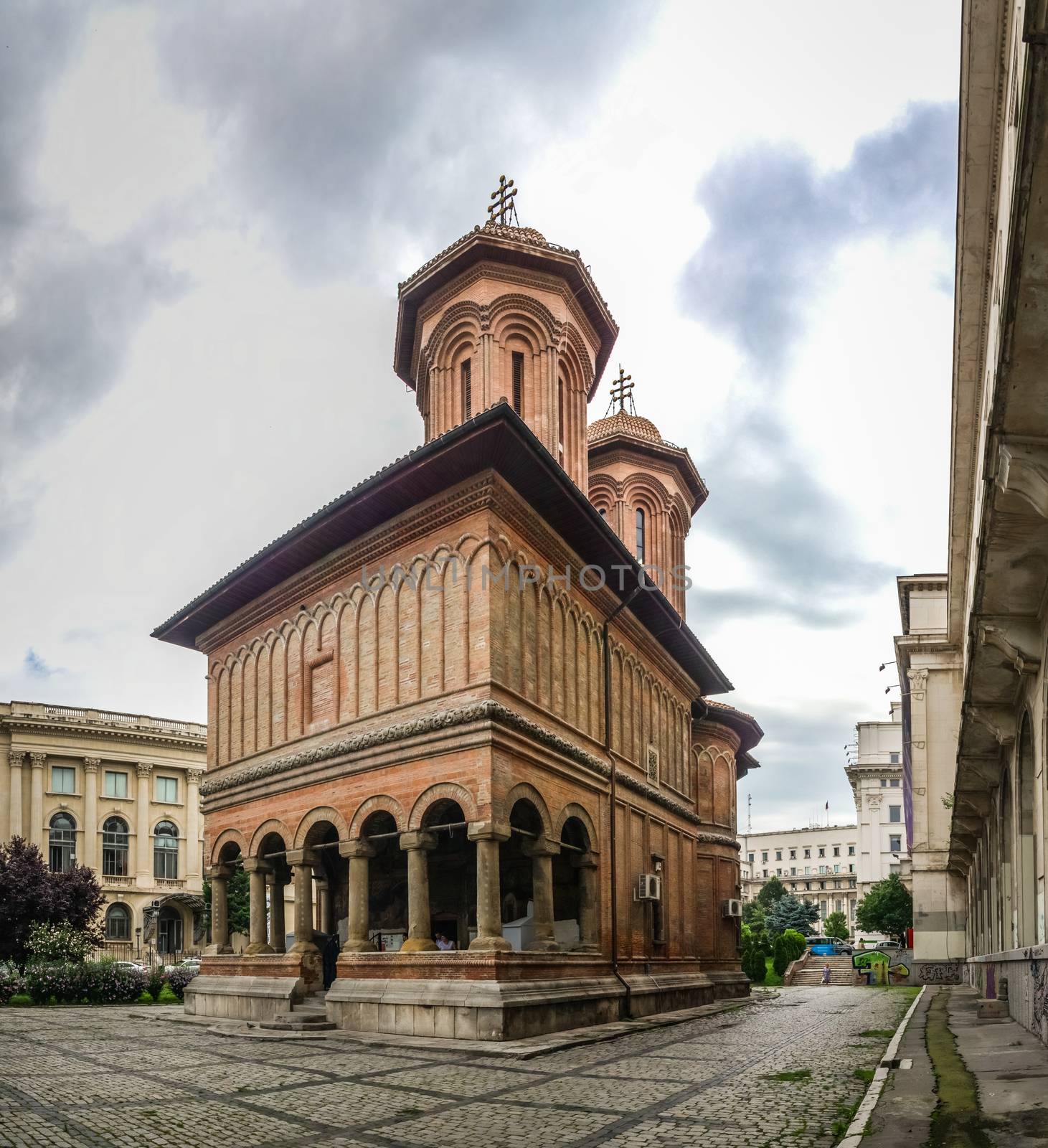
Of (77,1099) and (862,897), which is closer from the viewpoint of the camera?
(77,1099)

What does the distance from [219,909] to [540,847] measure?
9816 mm

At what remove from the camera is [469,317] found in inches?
1103

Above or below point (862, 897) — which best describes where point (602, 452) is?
above

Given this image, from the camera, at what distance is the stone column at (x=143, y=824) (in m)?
57.7

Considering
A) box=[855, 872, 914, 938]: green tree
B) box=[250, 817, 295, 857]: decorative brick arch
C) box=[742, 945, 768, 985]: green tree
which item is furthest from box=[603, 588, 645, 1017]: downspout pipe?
box=[855, 872, 914, 938]: green tree

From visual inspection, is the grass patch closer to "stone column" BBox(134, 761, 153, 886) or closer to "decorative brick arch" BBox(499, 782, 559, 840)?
"decorative brick arch" BBox(499, 782, 559, 840)

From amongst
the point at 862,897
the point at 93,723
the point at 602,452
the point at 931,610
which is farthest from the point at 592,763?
the point at 862,897

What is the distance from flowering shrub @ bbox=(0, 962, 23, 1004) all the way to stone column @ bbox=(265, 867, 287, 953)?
901 centimetres

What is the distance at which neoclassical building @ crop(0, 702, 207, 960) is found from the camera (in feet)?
181

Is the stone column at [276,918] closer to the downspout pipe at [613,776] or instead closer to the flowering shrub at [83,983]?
the downspout pipe at [613,776]

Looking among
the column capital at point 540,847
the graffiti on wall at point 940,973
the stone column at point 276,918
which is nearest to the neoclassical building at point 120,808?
the stone column at point 276,918

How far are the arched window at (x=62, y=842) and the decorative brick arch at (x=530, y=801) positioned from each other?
43271 mm

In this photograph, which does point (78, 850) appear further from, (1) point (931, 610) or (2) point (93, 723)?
(1) point (931, 610)

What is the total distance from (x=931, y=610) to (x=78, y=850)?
142 ft
